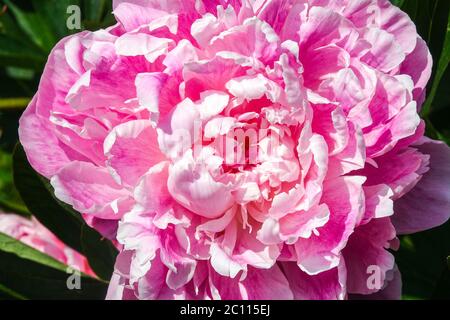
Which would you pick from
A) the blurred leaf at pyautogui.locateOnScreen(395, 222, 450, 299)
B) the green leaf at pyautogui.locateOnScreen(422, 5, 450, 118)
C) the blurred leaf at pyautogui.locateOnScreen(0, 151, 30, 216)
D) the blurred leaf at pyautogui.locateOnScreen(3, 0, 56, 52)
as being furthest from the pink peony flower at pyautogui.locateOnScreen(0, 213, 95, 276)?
the green leaf at pyautogui.locateOnScreen(422, 5, 450, 118)

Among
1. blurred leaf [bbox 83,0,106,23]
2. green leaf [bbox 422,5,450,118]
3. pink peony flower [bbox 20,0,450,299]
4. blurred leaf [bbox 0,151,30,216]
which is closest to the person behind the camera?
pink peony flower [bbox 20,0,450,299]

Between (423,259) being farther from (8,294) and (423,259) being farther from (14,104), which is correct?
(14,104)

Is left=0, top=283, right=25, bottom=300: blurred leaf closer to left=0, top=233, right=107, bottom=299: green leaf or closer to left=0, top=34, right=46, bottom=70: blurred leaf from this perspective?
left=0, top=233, right=107, bottom=299: green leaf

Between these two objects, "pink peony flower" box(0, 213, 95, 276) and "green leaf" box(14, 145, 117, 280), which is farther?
"pink peony flower" box(0, 213, 95, 276)

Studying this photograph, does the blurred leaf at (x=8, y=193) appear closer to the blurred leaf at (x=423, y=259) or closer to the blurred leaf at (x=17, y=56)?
the blurred leaf at (x=17, y=56)

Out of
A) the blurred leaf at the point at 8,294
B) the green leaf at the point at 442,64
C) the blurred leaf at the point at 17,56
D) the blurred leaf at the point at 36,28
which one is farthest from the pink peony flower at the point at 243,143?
the blurred leaf at the point at 36,28

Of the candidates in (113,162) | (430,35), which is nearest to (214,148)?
(113,162)
